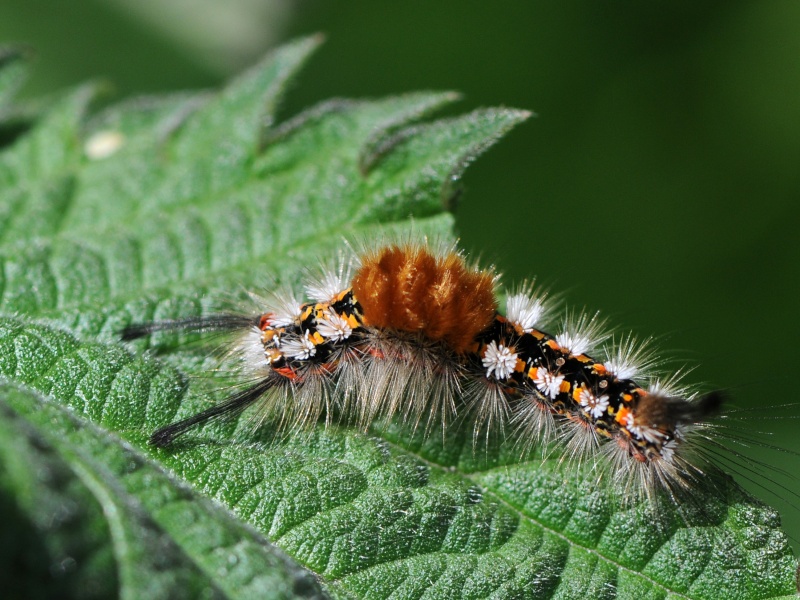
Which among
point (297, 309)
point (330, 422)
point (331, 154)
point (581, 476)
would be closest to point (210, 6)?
point (331, 154)

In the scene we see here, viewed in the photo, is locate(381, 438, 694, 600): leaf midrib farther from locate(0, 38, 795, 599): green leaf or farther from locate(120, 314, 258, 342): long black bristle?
locate(120, 314, 258, 342): long black bristle

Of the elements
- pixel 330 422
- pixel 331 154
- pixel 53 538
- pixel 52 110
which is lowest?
pixel 53 538

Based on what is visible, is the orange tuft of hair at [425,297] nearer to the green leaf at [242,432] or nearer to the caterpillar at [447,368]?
the caterpillar at [447,368]

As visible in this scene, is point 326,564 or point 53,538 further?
point 326,564

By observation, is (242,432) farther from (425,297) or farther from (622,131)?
(622,131)

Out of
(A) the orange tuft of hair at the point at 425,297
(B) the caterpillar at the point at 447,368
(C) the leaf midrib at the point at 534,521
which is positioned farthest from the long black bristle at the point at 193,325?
(C) the leaf midrib at the point at 534,521

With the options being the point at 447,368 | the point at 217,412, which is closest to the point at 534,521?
the point at 447,368

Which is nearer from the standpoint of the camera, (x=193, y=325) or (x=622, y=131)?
(x=193, y=325)

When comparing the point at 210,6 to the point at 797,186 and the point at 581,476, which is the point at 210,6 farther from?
the point at 581,476
